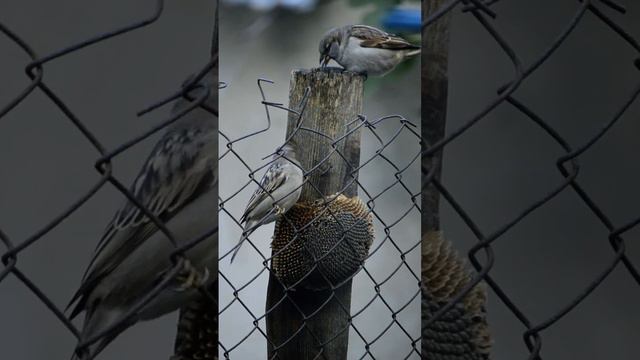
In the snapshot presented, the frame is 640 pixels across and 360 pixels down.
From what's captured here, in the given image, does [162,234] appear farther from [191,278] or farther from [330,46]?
[330,46]

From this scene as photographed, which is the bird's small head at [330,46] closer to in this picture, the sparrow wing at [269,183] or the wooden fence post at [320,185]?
the wooden fence post at [320,185]

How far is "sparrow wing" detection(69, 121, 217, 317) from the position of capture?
1072mm

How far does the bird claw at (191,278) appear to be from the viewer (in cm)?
110

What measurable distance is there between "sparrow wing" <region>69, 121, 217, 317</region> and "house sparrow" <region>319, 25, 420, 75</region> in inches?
8.7

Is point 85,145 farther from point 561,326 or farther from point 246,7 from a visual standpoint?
point 561,326

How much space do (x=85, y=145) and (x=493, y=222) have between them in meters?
0.70

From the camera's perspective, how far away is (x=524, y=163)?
62.2 inches

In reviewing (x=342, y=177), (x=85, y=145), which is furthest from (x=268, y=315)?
(x=85, y=145)

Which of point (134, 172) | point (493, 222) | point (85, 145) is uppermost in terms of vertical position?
point (85, 145)

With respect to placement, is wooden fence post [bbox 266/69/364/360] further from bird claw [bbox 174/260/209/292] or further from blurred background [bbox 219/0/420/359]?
bird claw [bbox 174/260/209/292]

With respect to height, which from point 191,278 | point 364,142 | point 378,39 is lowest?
point 191,278

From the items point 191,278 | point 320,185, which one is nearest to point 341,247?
point 320,185

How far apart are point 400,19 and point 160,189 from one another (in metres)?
0.43

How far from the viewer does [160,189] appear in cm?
107
